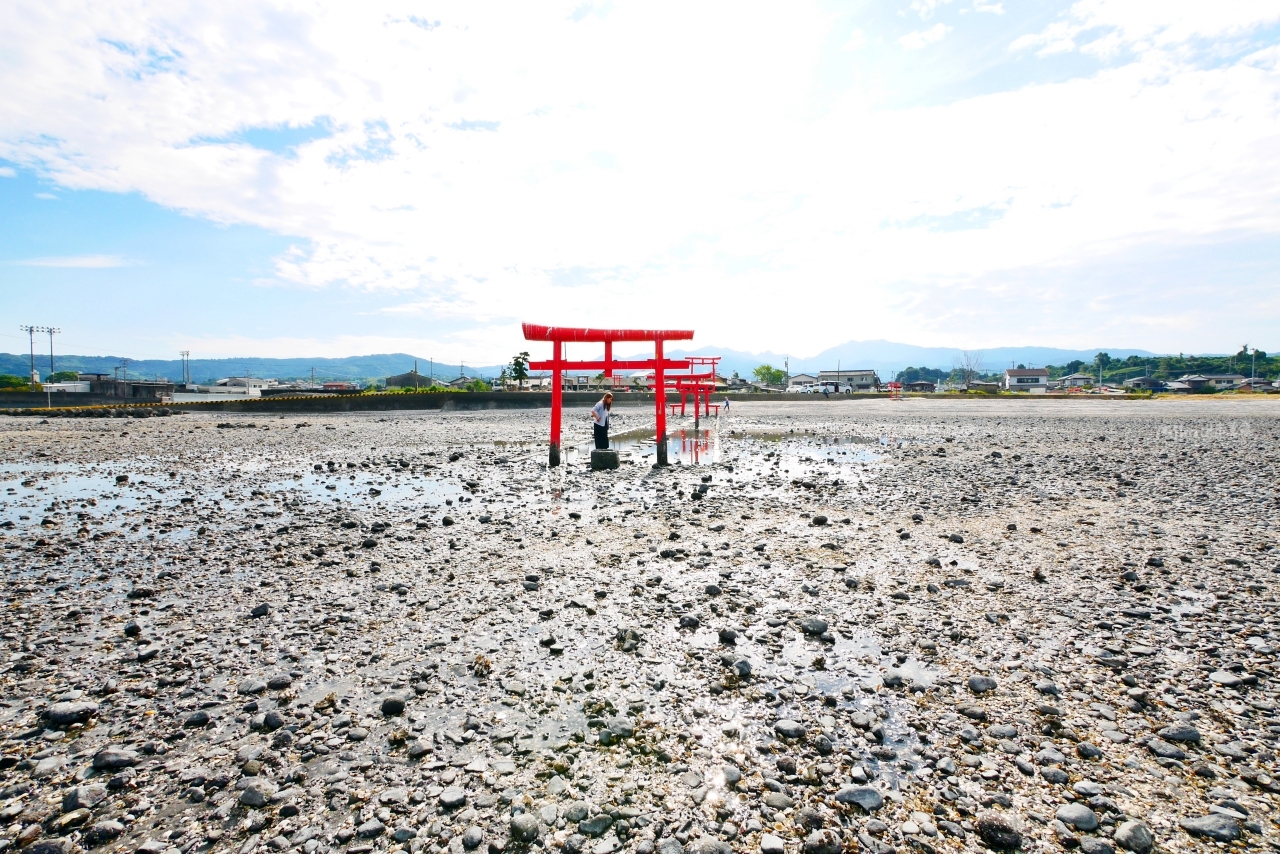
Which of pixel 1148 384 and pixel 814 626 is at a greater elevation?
pixel 1148 384

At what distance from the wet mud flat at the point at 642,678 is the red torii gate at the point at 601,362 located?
6051 mm

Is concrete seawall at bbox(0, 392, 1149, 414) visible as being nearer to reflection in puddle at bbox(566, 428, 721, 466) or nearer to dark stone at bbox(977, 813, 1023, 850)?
reflection in puddle at bbox(566, 428, 721, 466)

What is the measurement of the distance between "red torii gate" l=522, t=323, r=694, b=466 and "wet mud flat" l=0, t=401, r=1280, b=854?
6.05 meters

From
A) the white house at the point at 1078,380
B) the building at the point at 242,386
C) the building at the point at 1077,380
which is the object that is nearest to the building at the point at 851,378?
the building at the point at 1077,380

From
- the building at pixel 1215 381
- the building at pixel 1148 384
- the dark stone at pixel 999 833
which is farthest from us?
the building at pixel 1148 384

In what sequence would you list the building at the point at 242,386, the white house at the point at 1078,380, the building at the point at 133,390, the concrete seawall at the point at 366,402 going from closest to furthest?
the concrete seawall at the point at 366,402, the building at the point at 133,390, the building at the point at 242,386, the white house at the point at 1078,380

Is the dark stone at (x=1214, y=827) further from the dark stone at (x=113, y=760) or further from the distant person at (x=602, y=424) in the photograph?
the distant person at (x=602, y=424)

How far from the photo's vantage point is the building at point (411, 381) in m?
88.7

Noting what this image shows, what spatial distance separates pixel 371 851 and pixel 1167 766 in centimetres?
424

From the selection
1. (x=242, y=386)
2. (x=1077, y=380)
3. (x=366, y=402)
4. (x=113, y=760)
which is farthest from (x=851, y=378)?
(x=113, y=760)

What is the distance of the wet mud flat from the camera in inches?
115

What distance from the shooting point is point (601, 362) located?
16.8 metres

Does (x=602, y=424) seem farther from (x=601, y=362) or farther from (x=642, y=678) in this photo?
(x=642, y=678)

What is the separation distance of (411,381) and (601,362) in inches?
3481
